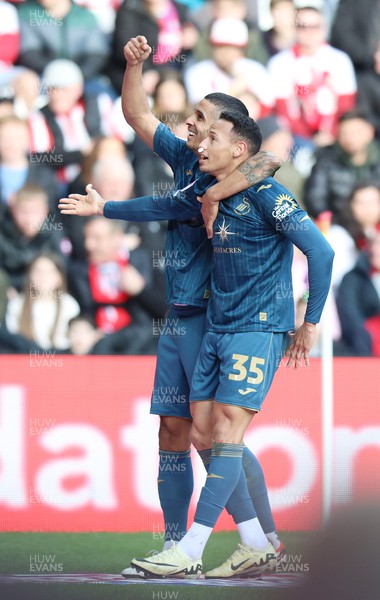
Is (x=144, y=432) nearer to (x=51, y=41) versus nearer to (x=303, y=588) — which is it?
(x=303, y=588)

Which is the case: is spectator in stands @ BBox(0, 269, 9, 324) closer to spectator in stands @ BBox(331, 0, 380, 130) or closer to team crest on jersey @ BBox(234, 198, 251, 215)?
spectator in stands @ BBox(331, 0, 380, 130)

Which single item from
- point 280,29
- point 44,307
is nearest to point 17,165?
point 44,307

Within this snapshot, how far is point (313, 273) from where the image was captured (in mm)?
4500

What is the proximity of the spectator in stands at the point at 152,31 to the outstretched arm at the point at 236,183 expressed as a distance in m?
3.40

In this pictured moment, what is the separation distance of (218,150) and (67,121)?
3350 millimetres

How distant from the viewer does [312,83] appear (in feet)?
26.1

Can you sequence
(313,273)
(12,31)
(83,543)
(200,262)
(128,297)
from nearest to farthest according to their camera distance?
(313,273)
(200,262)
(83,543)
(128,297)
(12,31)

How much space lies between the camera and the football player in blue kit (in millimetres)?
4496

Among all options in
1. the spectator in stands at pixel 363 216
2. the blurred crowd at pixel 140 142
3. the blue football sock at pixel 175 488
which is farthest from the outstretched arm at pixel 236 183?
the spectator in stands at pixel 363 216

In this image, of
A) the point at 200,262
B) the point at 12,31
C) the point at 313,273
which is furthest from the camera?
the point at 12,31

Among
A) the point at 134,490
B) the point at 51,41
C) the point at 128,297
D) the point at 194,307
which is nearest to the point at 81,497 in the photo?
the point at 134,490

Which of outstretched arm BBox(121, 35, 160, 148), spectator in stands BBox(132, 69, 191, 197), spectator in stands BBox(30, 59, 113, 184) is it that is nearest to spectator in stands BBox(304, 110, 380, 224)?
spectator in stands BBox(132, 69, 191, 197)

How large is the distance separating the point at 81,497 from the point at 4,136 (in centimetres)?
259

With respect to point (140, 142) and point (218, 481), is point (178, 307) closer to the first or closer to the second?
point (218, 481)
